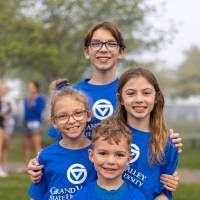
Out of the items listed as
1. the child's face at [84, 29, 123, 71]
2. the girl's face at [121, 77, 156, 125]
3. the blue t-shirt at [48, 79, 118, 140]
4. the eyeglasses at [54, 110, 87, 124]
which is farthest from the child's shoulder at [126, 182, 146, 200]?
the child's face at [84, 29, 123, 71]

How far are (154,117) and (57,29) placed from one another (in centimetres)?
1542

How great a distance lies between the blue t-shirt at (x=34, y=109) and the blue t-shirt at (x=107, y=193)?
8.64 m

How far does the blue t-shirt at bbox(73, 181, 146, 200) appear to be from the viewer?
2.74 metres

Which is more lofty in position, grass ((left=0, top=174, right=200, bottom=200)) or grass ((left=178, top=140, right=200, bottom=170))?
grass ((left=0, top=174, right=200, bottom=200))

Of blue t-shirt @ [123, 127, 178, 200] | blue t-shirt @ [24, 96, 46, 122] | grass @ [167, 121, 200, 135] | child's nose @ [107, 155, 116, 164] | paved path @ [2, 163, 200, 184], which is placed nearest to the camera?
child's nose @ [107, 155, 116, 164]

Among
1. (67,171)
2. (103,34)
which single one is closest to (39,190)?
(67,171)

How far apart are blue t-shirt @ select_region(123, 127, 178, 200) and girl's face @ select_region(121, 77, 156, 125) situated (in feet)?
0.34

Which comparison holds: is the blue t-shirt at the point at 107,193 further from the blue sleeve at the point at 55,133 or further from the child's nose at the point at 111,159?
the blue sleeve at the point at 55,133

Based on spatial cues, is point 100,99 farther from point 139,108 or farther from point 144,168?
point 144,168

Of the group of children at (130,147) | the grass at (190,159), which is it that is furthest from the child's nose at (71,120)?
the grass at (190,159)

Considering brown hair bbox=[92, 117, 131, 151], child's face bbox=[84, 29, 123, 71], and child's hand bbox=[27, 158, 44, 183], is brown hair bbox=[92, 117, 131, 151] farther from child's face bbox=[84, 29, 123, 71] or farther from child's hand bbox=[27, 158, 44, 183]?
child's face bbox=[84, 29, 123, 71]

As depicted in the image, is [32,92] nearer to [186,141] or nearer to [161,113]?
[161,113]

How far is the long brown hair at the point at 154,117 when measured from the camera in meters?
3.01

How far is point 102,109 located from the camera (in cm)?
352
